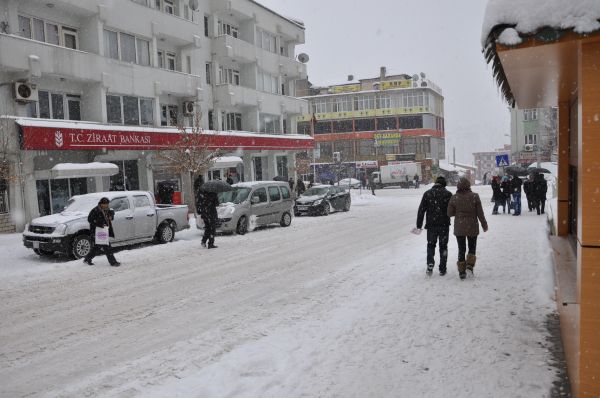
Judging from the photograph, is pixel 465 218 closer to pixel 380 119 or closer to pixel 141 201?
pixel 141 201

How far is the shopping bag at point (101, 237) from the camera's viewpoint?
1103 cm

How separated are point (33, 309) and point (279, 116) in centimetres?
3061

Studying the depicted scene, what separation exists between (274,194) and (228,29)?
19.2 m

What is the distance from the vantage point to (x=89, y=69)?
822 inches

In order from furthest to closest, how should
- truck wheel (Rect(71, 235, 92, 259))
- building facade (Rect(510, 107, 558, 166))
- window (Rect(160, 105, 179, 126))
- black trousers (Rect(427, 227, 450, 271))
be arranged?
building facade (Rect(510, 107, 558, 166)) < window (Rect(160, 105, 179, 126)) < truck wheel (Rect(71, 235, 92, 259)) < black trousers (Rect(427, 227, 450, 271))

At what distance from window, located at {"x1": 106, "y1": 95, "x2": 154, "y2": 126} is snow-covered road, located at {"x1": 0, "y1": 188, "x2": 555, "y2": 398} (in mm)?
12687

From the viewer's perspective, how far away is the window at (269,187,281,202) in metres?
18.2

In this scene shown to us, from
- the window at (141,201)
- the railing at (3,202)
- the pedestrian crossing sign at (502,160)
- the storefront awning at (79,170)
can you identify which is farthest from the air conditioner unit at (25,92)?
the pedestrian crossing sign at (502,160)

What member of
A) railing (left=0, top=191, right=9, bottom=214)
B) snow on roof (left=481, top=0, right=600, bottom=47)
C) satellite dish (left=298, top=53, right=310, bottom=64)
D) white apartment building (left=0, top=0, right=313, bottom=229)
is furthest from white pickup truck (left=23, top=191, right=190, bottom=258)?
satellite dish (left=298, top=53, right=310, bottom=64)

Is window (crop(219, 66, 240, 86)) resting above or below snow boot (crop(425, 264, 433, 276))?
above

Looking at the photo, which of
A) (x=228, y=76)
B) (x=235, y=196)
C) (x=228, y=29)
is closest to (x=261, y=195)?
(x=235, y=196)

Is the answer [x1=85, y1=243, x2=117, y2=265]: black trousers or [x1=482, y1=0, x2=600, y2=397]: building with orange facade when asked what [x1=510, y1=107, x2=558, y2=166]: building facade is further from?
[x1=482, y1=0, x2=600, y2=397]: building with orange facade

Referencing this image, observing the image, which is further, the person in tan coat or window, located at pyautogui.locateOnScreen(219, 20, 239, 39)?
window, located at pyautogui.locateOnScreen(219, 20, 239, 39)

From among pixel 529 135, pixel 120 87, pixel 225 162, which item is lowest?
pixel 225 162
